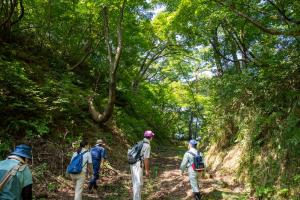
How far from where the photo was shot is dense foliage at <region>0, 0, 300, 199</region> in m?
8.30

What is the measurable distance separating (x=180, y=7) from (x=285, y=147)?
7.67 meters

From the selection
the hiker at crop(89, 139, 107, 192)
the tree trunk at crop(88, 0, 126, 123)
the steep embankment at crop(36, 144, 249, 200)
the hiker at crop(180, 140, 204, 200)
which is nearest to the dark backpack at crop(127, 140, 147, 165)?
the hiker at crop(180, 140, 204, 200)

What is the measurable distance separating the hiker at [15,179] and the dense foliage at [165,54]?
5.46 meters

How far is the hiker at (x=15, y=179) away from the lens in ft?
11.7

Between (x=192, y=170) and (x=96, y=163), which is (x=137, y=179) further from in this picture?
(x=96, y=163)

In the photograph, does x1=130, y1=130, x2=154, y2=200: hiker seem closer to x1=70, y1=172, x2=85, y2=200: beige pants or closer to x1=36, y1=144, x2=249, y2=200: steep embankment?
x1=70, y1=172, x2=85, y2=200: beige pants

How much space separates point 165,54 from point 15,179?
21.6m

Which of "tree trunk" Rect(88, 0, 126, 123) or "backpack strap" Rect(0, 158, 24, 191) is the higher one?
"tree trunk" Rect(88, 0, 126, 123)

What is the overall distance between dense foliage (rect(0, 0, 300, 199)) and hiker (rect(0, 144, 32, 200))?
546cm

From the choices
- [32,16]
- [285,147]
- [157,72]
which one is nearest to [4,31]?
[32,16]

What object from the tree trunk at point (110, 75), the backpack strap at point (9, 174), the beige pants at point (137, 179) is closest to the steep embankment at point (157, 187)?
the beige pants at point (137, 179)

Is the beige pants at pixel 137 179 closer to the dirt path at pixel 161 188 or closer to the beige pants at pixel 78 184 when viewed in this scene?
the beige pants at pixel 78 184

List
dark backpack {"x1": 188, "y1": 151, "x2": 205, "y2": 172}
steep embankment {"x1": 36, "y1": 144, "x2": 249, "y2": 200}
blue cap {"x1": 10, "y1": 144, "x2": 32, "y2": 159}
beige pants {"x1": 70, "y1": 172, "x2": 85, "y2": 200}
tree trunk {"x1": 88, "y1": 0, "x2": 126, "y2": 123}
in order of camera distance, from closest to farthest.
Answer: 1. blue cap {"x1": 10, "y1": 144, "x2": 32, "y2": 159}
2. beige pants {"x1": 70, "y1": 172, "x2": 85, "y2": 200}
3. dark backpack {"x1": 188, "y1": 151, "x2": 205, "y2": 172}
4. steep embankment {"x1": 36, "y1": 144, "x2": 249, "y2": 200}
5. tree trunk {"x1": 88, "y1": 0, "x2": 126, "y2": 123}

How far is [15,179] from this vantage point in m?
3.63
